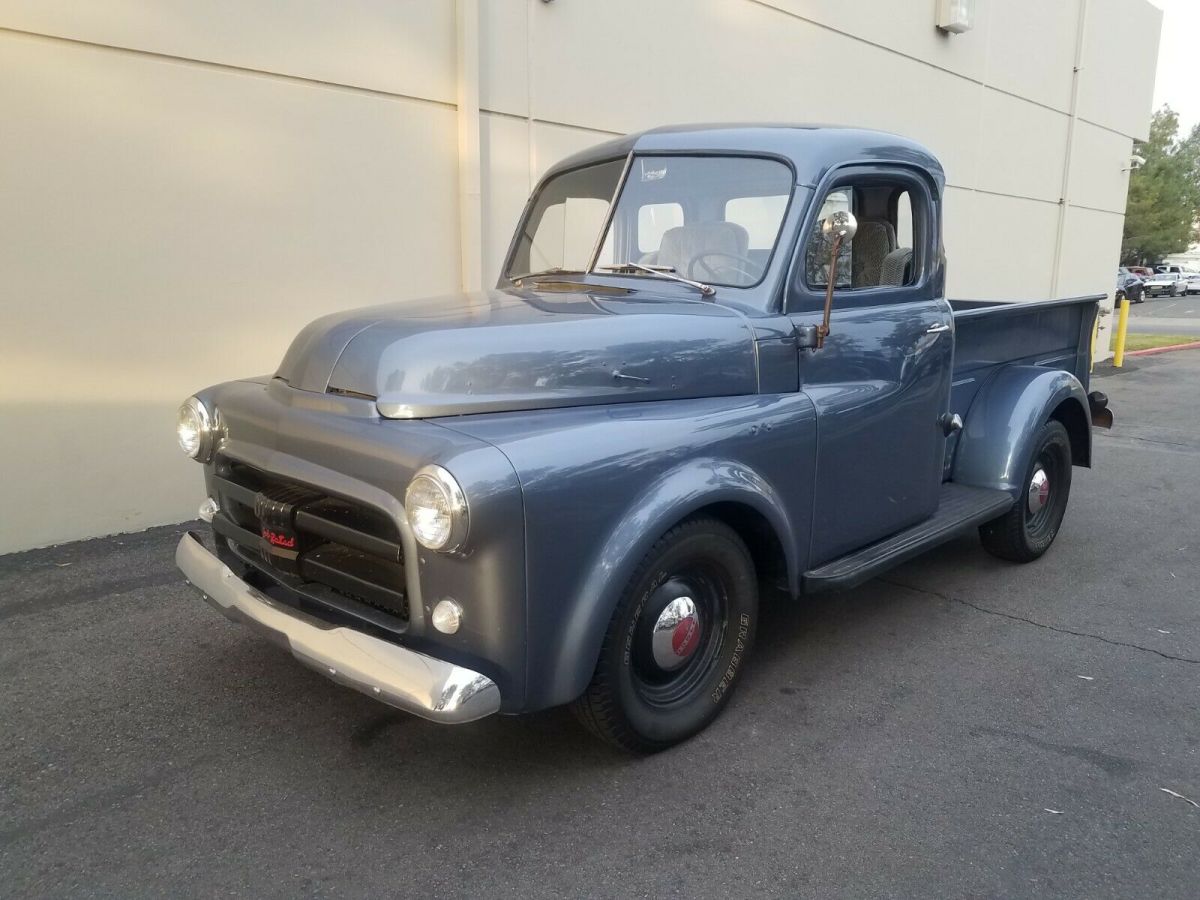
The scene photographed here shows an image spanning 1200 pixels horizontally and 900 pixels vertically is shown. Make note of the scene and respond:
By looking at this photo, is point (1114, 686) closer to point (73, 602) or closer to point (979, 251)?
point (73, 602)

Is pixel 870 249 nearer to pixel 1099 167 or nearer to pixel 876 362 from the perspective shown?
pixel 876 362

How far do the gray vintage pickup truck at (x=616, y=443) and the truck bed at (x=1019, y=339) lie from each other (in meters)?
0.53

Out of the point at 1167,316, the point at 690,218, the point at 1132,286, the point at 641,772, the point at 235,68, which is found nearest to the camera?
the point at 641,772

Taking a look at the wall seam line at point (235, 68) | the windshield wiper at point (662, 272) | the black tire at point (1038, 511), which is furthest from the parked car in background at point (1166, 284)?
the windshield wiper at point (662, 272)

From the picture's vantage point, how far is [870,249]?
3.80m

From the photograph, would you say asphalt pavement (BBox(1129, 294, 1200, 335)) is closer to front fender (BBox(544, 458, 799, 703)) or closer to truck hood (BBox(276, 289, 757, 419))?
truck hood (BBox(276, 289, 757, 419))

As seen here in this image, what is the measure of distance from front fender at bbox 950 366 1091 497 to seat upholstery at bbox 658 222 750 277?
190cm

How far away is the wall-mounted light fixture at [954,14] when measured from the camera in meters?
10.5

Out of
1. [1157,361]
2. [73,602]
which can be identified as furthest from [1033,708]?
[1157,361]

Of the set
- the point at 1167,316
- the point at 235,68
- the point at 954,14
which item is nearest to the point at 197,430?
the point at 235,68

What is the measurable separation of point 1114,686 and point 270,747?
3112mm

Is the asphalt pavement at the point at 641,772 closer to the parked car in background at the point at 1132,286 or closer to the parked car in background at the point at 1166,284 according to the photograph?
the parked car in background at the point at 1132,286

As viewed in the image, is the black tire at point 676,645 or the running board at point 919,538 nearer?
the black tire at point 676,645

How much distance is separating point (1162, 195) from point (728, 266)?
51346mm
